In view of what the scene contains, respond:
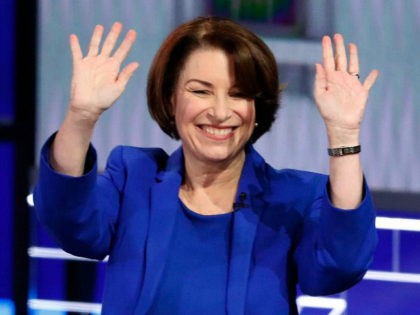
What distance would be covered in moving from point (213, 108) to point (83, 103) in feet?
0.77

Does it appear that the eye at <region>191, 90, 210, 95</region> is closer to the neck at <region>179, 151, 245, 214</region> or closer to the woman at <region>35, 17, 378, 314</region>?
the woman at <region>35, 17, 378, 314</region>

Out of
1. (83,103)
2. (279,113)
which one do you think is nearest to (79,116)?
(83,103)

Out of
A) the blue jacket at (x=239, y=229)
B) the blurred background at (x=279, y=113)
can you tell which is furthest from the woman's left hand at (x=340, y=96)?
the blurred background at (x=279, y=113)

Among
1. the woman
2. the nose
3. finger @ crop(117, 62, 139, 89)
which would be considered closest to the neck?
the woman

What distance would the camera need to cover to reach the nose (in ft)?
5.19

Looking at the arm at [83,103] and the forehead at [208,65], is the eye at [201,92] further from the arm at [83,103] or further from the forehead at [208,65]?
the arm at [83,103]

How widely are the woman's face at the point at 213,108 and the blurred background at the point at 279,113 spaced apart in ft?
3.28

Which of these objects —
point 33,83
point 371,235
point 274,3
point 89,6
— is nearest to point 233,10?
point 274,3

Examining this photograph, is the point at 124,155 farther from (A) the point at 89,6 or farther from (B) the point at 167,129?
(A) the point at 89,6

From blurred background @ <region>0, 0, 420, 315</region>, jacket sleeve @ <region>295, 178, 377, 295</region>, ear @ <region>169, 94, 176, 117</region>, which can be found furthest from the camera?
blurred background @ <region>0, 0, 420, 315</region>

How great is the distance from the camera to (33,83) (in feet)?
9.08

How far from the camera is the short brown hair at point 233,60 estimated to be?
5.21 feet

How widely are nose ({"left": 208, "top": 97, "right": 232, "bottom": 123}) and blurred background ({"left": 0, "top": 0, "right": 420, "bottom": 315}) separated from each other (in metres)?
1.03

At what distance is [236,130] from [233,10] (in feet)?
3.54
